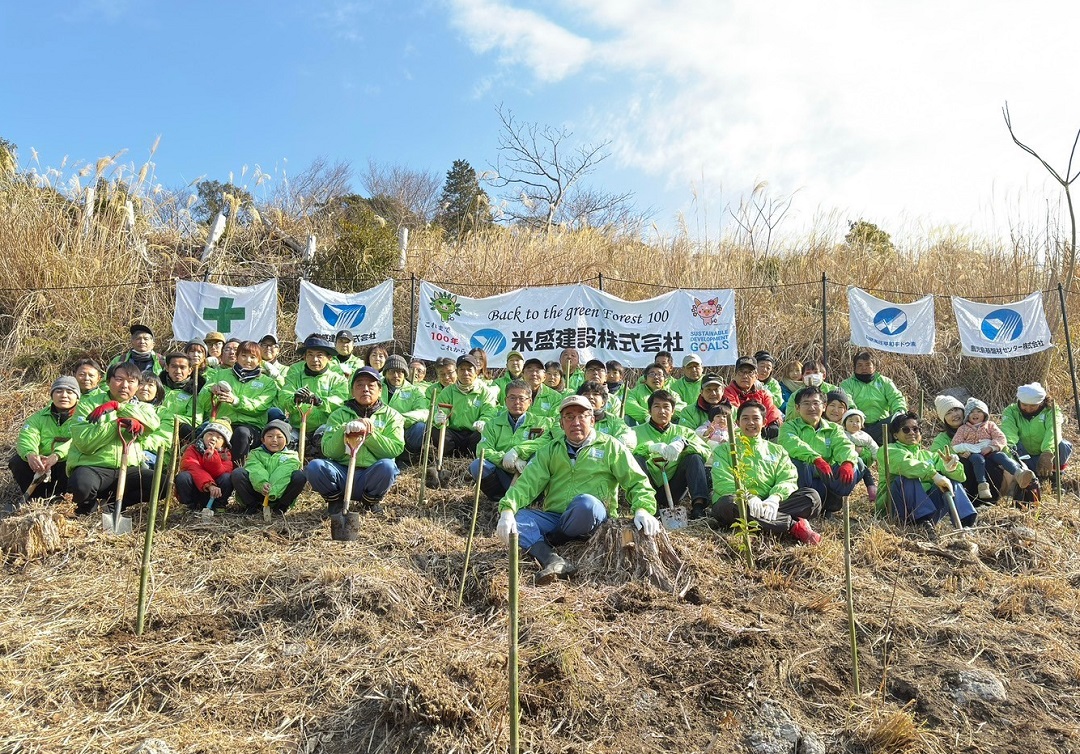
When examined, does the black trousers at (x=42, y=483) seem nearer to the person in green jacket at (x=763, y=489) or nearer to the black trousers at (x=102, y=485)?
the black trousers at (x=102, y=485)

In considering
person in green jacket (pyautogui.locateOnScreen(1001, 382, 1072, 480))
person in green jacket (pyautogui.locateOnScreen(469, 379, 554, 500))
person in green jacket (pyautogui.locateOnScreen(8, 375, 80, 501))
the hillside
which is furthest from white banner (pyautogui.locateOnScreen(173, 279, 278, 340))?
person in green jacket (pyautogui.locateOnScreen(1001, 382, 1072, 480))

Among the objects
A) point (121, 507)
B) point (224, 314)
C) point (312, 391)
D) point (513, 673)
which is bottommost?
point (513, 673)

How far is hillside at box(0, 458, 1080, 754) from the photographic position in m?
2.88

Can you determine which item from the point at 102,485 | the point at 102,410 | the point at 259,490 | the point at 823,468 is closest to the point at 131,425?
the point at 102,410

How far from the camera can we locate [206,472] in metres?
5.24

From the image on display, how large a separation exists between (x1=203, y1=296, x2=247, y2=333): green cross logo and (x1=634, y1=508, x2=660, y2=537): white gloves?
22.4 feet

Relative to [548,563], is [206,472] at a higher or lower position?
higher

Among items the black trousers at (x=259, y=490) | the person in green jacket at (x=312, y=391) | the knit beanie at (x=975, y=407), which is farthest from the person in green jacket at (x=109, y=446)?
the knit beanie at (x=975, y=407)

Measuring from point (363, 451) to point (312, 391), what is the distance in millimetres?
1465

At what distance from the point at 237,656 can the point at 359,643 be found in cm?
55

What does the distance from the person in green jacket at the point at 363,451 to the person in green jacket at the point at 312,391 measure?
3.32 feet

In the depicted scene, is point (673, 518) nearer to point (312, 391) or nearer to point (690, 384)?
point (690, 384)

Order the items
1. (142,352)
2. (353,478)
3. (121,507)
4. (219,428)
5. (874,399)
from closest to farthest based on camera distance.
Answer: (121,507), (353,478), (219,428), (142,352), (874,399)

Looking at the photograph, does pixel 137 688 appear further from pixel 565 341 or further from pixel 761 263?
pixel 761 263
